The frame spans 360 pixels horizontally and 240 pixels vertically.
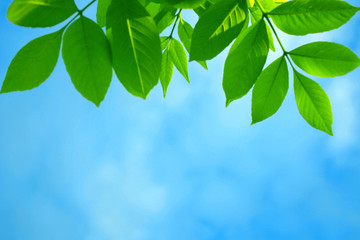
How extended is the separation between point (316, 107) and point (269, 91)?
13 cm

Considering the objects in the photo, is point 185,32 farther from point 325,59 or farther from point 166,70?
point 325,59

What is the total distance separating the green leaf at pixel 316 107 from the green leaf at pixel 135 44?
428 millimetres

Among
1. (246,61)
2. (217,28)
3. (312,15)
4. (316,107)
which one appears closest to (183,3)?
(217,28)

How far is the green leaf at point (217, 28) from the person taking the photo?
657mm

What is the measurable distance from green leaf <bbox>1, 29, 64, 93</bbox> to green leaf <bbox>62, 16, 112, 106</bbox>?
1.8 inches

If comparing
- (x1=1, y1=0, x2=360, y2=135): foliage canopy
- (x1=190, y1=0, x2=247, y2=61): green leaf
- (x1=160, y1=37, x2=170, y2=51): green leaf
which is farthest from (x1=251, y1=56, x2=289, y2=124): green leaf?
(x1=160, y1=37, x2=170, y2=51): green leaf

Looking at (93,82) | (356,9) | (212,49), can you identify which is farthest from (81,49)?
(356,9)

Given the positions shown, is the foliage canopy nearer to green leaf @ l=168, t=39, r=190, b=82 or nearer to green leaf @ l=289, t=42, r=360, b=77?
green leaf @ l=289, t=42, r=360, b=77

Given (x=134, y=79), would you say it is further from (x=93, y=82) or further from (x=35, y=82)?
(x=35, y=82)

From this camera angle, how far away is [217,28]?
66 centimetres

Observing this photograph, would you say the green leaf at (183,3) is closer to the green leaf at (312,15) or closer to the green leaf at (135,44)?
the green leaf at (135,44)

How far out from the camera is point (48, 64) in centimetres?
67

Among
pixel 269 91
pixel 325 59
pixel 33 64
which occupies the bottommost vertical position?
pixel 33 64

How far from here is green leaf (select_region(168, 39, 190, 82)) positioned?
1.10 meters
